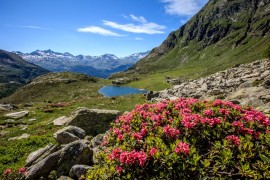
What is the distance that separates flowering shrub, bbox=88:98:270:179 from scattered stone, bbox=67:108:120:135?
508 inches

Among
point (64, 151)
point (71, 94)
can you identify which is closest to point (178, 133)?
point (64, 151)

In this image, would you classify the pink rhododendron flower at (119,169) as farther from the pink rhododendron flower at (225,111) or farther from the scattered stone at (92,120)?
the scattered stone at (92,120)

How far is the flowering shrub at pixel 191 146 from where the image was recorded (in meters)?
8.17

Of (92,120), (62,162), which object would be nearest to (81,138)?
(92,120)

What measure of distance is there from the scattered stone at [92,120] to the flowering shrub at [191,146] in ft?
42.3

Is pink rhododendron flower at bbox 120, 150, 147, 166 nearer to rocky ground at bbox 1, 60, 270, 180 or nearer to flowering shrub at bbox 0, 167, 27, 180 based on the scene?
rocky ground at bbox 1, 60, 270, 180

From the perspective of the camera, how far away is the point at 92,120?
2498 centimetres

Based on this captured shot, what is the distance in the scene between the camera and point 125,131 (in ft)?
38.1

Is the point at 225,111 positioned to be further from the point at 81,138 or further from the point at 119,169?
the point at 81,138

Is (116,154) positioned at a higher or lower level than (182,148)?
lower

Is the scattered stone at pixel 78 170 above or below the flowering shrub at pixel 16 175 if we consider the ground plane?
above

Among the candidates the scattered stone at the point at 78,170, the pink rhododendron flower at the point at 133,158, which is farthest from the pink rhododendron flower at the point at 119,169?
the scattered stone at the point at 78,170

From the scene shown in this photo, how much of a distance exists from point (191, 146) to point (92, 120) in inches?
684

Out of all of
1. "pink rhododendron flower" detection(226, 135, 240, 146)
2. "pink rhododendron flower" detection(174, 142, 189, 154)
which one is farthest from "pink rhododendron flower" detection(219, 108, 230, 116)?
"pink rhododendron flower" detection(174, 142, 189, 154)
